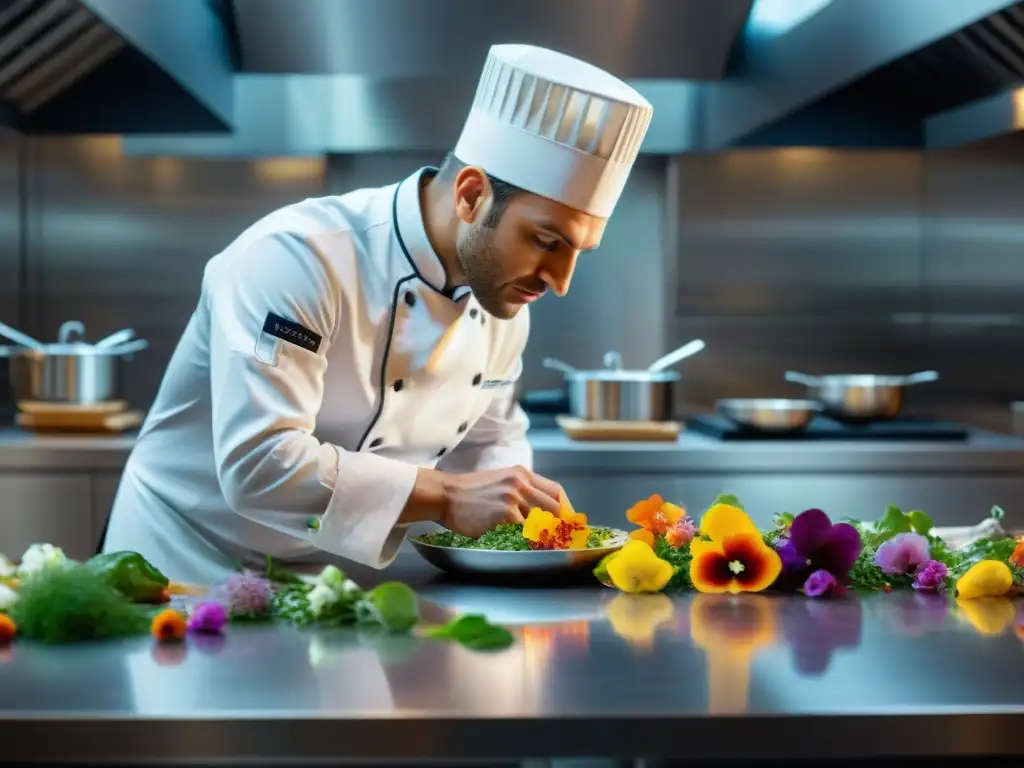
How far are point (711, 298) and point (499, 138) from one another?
7.41ft

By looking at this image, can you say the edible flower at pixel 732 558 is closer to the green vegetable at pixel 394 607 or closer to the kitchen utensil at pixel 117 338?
the green vegetable at pixel 394 607

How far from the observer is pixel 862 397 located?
362cm

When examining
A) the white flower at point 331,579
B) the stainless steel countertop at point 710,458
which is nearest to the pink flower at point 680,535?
the white flower at point 331,579

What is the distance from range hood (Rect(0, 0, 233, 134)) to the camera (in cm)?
294

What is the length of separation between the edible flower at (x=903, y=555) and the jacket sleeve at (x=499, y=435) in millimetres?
665

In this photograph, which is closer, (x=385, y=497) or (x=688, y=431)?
(x=385, y=497)

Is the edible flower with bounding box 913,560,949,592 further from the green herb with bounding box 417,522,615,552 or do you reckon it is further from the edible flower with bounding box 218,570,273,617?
the edible flower with bounding box 218,570,273,617

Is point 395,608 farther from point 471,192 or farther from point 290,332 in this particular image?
point 471,192

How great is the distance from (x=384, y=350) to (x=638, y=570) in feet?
1.87

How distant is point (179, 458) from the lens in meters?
2.10

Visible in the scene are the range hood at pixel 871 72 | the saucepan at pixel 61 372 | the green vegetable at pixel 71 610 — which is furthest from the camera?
the saucepan at pixel 61 372

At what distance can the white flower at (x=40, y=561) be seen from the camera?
56.4 inches

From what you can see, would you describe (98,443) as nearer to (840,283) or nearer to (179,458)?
(179,458)

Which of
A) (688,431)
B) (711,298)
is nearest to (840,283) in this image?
(711,298)
